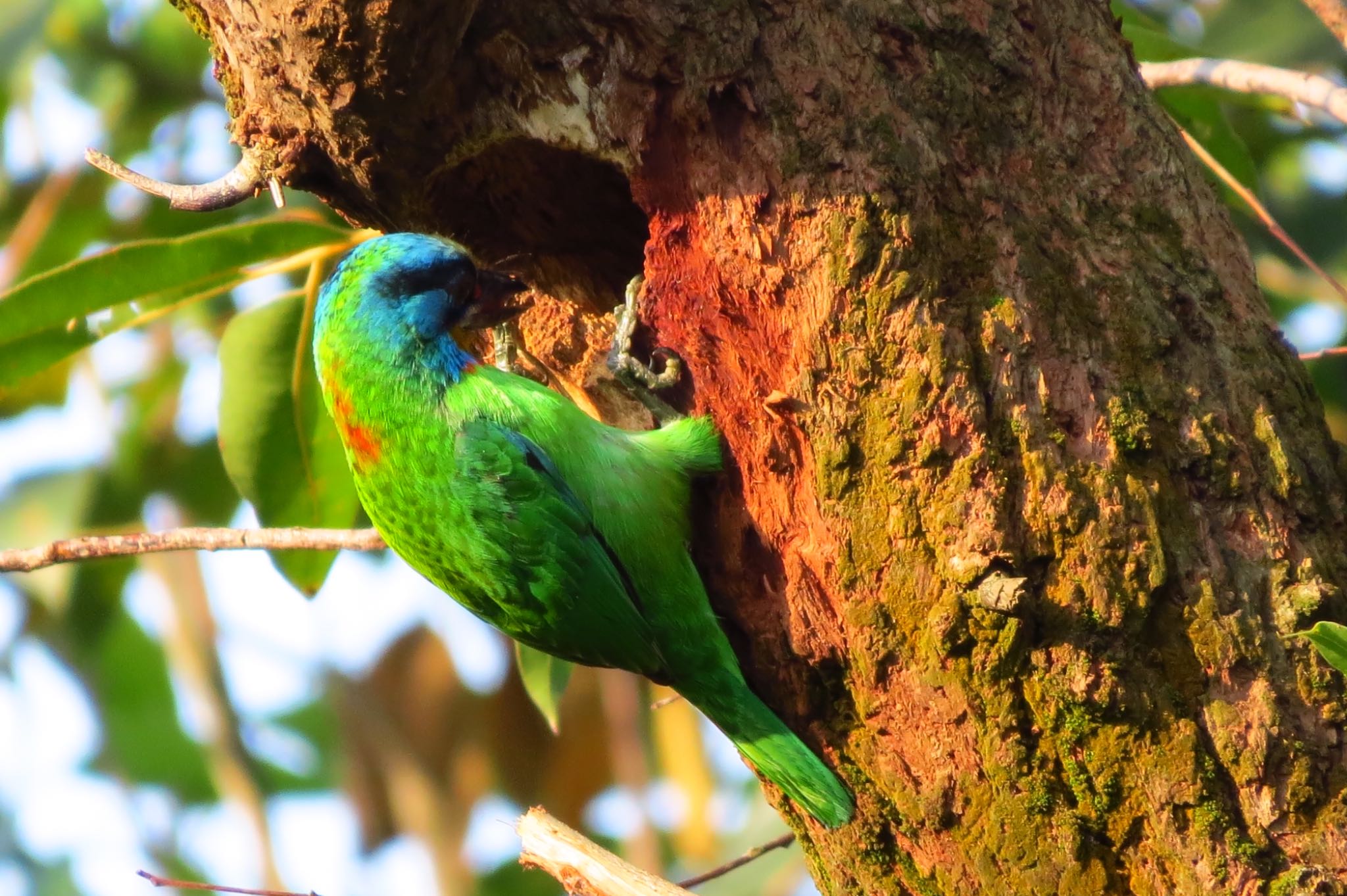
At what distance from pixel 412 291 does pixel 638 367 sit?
71cm

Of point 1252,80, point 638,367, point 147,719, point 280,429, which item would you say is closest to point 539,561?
point 638,367

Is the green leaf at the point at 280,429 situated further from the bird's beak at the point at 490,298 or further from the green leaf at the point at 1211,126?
the green leaf at the point at 1211,126

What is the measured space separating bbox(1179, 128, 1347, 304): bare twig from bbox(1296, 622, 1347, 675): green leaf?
4.89 feet

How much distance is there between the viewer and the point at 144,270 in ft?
14.0

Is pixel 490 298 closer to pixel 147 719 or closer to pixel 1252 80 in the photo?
pixel 1252 80

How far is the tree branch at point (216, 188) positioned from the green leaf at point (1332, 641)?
8.09ft

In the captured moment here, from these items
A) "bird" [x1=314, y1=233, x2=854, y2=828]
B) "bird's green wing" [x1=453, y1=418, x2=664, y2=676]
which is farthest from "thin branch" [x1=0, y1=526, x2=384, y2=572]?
"bird's green wing" [x1=453, y1=418, x2=664, y2=676]

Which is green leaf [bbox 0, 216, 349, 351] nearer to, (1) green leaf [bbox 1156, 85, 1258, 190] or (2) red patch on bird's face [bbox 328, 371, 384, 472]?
(2) red patch on bird's face [bbox 328, 371, 384, 472]

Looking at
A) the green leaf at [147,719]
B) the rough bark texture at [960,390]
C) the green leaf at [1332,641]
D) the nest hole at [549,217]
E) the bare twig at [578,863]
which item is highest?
the green leaf at [147,719]

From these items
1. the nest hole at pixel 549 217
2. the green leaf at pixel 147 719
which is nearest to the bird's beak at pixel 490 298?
the nest hole at pixel 549 217

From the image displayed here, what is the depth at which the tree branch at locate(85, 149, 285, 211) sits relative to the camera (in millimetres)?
3258

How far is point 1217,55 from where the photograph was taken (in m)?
4.97

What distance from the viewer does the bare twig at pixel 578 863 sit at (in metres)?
2.84

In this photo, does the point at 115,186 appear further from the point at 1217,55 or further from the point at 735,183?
the point at 1217,55
